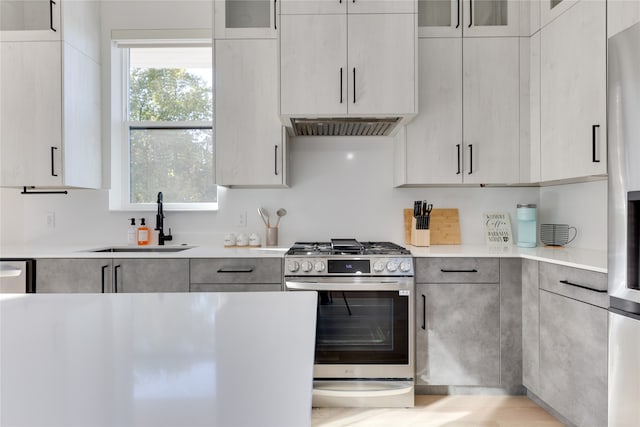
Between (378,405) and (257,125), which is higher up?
(257,125)

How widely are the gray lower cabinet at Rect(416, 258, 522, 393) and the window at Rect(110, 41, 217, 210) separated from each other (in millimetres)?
1776

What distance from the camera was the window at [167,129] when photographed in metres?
2.96

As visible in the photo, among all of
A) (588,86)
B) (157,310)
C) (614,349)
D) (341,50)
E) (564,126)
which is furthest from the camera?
(341,50)

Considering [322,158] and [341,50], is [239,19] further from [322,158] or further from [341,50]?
[322,158]

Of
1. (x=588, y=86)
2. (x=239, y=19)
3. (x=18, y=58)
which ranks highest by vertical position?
(x=239, y=19)

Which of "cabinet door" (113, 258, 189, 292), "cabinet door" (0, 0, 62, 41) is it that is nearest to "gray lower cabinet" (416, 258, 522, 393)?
"cabinet door" (113, 258, 189, 292)

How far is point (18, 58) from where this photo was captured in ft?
7.85

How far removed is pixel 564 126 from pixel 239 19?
2134mm

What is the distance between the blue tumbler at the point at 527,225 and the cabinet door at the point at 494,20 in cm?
118

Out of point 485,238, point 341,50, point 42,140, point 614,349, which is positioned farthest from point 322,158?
point 614,349

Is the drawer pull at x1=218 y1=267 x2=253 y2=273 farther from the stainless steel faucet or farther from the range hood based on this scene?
the range hood

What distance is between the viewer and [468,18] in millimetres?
2510

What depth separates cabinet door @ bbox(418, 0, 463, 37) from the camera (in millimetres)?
2518

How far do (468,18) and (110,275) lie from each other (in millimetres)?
2800
